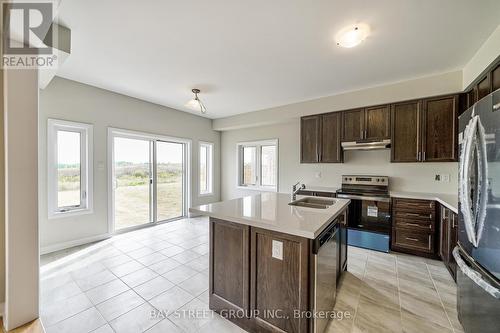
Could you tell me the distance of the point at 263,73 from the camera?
2973 millimetres

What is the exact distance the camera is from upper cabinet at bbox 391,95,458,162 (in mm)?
2936

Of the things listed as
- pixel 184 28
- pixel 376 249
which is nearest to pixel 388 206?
pixel 376 249

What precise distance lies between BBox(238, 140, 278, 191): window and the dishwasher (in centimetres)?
322

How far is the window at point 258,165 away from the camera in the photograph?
17.1ft

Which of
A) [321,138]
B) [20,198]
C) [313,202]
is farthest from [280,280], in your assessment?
[321,138]

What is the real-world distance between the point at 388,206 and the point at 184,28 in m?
3.68

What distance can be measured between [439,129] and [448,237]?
1557 millimetres

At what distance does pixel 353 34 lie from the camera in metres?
1.98

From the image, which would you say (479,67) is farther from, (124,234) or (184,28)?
(124,234)

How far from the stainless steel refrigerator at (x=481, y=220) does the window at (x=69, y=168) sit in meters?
4.79

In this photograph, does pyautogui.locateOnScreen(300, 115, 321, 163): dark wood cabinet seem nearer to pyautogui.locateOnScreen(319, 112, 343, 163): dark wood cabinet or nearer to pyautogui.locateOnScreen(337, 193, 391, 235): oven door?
pyautogui.locateOnScreen(319, 112, 343, 163): dark wood cabinet

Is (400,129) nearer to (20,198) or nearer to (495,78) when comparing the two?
(495,78)

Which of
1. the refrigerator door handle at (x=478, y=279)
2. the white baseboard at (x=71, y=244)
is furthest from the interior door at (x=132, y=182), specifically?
the refrigerator door handle at (x=478, y=279)

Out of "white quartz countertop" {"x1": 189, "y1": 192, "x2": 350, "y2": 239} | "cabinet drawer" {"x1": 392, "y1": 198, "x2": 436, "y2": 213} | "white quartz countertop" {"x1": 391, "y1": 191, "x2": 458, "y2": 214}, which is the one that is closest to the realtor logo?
"white quartz countertop" {"x1": 189, "y1": 192, "x2": 350, "y2": 239}
